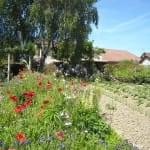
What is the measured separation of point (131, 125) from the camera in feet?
38.8

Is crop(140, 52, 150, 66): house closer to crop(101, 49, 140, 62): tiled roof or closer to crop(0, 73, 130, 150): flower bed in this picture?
crop(101, 49, 140, 62): tiled roof

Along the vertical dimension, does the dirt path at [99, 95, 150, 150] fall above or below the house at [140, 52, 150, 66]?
below

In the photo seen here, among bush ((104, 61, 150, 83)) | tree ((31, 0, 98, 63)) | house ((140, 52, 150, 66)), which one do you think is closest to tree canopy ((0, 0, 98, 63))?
tree ((31, 0, 98, 63))

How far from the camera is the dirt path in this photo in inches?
396

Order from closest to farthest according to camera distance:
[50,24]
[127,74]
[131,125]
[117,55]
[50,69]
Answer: [131,125] < [50,24] < [127,74] < [50,69] < [117,55]

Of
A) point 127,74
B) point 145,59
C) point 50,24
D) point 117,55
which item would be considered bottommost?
point 127,74

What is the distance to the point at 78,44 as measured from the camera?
3644 centimetres

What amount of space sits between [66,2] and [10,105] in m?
26.6

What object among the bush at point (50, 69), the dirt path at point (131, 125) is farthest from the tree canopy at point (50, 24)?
the dirt path at point (131, 125)

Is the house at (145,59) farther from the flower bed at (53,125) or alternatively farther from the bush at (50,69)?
the flower bed at (53,125)

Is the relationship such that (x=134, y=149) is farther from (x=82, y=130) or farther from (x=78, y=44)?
(x=78, y=44)

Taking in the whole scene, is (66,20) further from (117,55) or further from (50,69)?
(117,55)

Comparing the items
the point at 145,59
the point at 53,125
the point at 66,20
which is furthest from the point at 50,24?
the point at 145,59

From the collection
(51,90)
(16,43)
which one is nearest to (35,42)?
(16,43)
